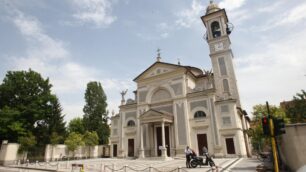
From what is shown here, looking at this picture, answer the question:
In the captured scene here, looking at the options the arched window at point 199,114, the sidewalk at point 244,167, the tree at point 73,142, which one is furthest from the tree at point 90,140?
the sidewalk at point 244,167

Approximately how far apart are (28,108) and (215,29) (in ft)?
97.3

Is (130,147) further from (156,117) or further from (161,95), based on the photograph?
(161,95)

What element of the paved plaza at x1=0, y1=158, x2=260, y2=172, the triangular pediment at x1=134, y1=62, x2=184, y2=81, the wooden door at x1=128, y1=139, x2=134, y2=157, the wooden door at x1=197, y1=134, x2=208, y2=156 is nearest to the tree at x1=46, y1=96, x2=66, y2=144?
the wooden door at x1=128, y1=139, x2=134, y2=157

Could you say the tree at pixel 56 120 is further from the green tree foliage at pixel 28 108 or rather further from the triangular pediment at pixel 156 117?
the triangular pediment at pixel 156 117

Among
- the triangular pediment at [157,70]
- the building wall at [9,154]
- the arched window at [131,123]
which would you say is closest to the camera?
the building wall at [9,154]

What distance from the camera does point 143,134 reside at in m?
25.0

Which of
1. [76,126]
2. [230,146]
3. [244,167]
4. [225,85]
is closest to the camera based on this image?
[244,167]

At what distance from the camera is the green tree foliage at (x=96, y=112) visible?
33.6 meters

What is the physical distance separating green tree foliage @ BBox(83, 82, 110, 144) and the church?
5599 millimetres

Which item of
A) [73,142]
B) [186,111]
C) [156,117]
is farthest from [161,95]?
[73,142]

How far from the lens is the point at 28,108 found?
24984 mm

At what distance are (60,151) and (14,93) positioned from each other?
10.3 m

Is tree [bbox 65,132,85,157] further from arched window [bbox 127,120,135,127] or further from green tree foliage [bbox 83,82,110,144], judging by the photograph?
arched window [bbox 127,120,135,127]

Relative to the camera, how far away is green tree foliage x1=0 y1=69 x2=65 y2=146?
23.4 metres
